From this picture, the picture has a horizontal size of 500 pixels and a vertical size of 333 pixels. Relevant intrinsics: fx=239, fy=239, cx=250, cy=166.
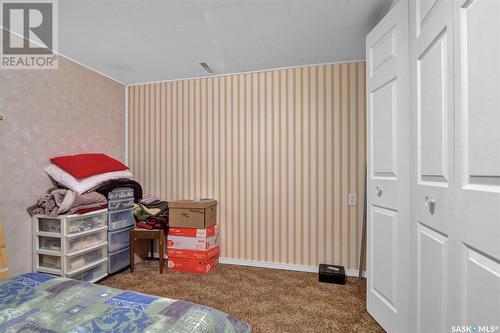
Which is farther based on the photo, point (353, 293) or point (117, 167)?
point (117, 167)

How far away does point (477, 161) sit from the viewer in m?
0.85

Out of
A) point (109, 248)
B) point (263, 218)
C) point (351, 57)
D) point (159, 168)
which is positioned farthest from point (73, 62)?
point (351, 57)

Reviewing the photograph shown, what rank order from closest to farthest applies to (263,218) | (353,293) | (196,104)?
(353,293) → (263,218) → (196,104)

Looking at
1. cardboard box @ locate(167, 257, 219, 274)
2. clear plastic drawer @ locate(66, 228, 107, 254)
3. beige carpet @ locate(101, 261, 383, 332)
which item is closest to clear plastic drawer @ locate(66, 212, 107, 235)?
clear plastic drawer @ locate(66, 228, 107, 254)

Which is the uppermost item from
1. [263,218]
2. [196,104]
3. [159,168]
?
[196,104]

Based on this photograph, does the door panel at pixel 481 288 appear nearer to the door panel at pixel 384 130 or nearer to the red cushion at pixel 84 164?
the door panel at pixel 384 130

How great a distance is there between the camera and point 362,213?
2.57m

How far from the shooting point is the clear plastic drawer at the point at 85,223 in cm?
215

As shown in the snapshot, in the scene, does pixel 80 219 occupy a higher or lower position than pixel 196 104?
lower

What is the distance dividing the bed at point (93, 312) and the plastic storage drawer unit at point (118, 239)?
1398 mm

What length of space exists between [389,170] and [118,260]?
2.80 meters

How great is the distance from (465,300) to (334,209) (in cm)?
174

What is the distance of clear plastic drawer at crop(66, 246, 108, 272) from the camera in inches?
84.4

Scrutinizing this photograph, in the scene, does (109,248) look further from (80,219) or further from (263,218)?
(263,218)
